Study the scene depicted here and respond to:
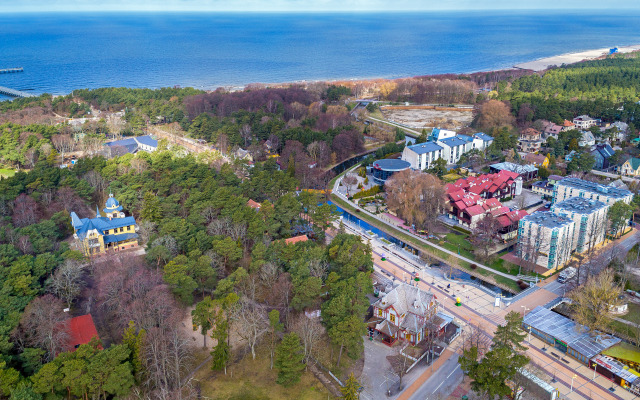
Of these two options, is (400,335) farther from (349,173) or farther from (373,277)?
(349,173)

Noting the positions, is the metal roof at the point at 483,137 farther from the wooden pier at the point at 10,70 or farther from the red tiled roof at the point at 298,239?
the wooden pier at the point at 10,70

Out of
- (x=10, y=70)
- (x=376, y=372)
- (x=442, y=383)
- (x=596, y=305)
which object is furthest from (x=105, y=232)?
(x=10, y=70)

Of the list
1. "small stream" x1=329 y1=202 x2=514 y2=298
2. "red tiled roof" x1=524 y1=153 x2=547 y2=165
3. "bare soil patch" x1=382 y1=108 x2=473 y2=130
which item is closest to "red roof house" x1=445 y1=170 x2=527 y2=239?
"small stream" x1=329 y1=202 x2=514 y2=298

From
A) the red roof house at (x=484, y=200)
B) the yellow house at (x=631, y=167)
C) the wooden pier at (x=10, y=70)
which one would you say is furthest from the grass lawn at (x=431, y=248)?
the wooden pier at (x=10, y=70)

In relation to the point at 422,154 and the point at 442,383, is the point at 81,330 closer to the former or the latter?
the point at 442,383

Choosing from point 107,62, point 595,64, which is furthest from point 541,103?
point 107,62

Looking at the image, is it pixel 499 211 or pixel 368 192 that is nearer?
pixel 499 211
